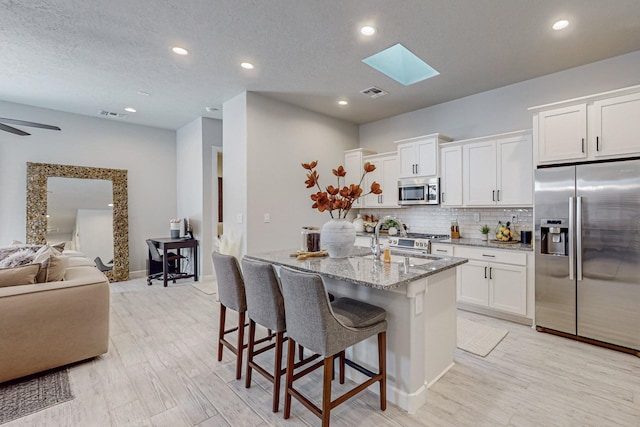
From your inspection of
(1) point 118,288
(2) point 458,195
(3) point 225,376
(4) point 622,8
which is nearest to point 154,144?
(1) point 118,288

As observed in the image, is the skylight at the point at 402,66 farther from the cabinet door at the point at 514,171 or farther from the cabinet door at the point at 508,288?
the cabinet door at the point at 508,288

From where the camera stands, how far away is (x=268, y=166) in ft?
14.2

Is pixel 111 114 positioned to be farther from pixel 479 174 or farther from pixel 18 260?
pixel 479 174

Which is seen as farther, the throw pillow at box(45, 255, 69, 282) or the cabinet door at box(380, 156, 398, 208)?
the cabinet door at box(380, 156, 398, 208)

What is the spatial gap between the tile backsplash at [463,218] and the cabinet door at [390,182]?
1.00 feet

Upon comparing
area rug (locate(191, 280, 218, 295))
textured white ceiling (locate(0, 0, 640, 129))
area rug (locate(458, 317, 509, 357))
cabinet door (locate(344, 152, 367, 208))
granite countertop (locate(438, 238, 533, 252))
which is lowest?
area rug (locate(458, 317, 509, 357))

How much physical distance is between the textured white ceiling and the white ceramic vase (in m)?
1.74

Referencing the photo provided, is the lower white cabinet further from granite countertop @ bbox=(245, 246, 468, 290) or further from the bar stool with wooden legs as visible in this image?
the bar stool with wooden legs

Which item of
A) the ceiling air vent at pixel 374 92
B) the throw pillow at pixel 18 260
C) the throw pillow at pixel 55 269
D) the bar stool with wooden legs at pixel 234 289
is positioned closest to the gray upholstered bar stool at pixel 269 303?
the bar stool with wooden legs at pixel 234 289

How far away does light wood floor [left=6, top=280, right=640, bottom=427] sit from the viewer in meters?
1.91

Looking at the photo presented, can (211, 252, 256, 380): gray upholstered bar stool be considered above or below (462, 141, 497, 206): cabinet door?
below

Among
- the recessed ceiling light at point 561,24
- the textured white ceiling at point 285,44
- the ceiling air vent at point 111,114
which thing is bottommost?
the recessed ceiling light at point 561,24

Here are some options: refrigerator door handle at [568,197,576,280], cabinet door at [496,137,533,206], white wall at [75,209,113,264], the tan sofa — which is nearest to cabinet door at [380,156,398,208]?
cabinet door at [496,137,533,206]

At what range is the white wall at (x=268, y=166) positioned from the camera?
13.6 ft
